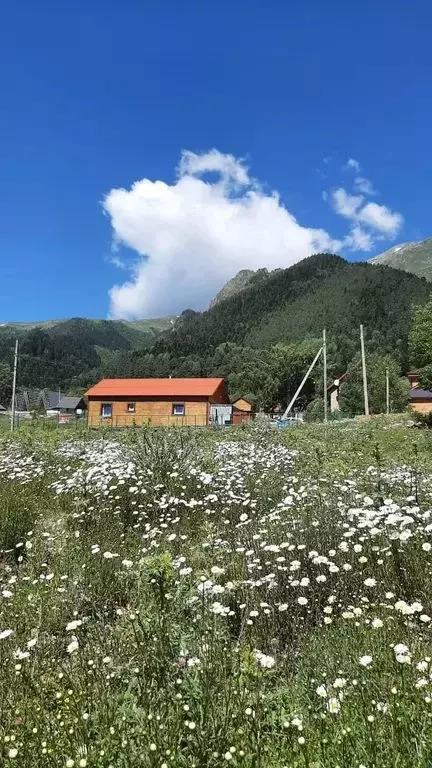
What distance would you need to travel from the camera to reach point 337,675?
118 inches

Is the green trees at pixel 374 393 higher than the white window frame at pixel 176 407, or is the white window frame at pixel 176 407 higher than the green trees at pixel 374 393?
the green trees at pixel 374 393

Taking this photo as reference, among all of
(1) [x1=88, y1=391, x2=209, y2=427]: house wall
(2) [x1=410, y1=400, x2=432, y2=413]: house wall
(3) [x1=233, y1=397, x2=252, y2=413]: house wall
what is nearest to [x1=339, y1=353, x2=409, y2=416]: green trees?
(2) [x1=410, y1=400, x2=432, y2=413]: house wall

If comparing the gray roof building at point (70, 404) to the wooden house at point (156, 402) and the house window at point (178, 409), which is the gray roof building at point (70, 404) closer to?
the wooden house at point (156, 402)

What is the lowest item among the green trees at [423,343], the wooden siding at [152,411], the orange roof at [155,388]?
the wooden siding at [152,411]

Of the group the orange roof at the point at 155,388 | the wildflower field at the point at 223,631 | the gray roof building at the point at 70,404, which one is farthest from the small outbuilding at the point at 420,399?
the wildflower field at the point at 223,631

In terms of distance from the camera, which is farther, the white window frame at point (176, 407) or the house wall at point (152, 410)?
the white window frame at point (176, 407)

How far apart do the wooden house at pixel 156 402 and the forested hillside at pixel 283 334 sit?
129 feet

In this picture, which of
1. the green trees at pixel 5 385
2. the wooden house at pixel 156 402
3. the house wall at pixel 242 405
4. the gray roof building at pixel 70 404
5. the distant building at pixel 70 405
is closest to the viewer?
the wooden house at pixel 156 402

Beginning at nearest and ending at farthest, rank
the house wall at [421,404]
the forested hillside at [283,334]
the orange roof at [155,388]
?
the orange roof at [155,388]
the house wall at [421,404]
the forested hillside at [283,334]

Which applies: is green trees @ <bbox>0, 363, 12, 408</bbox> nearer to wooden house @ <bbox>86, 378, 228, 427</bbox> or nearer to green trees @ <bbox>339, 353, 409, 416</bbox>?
wooden house @ <bbox>86, 378, 228, 427</bbox>

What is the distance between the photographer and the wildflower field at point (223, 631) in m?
2.38

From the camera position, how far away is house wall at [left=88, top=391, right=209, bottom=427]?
4922 centimetres

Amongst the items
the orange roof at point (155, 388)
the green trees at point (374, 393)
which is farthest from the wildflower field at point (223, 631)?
the green trees at point (374, 393)

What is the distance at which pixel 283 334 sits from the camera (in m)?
130
